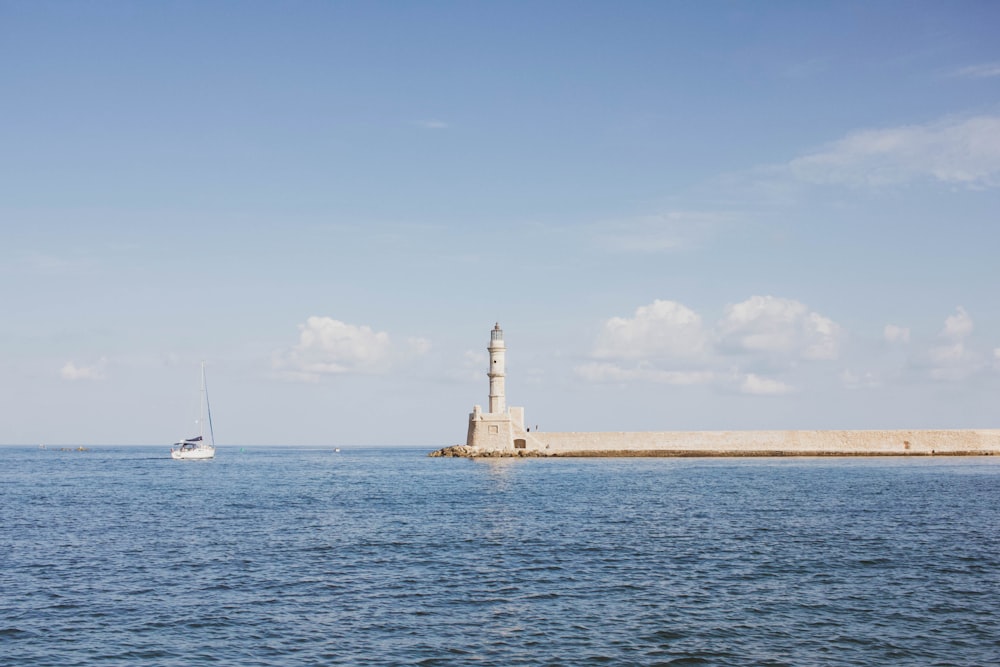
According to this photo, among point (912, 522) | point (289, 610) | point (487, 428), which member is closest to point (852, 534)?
point (912, 522)

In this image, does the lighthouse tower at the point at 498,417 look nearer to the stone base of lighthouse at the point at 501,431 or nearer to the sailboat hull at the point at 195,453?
the stone base of lighthouse at the point at 501,431

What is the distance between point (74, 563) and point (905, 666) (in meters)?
20.8

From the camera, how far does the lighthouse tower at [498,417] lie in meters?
85.7

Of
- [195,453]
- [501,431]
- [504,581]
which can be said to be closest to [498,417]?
[501,431]

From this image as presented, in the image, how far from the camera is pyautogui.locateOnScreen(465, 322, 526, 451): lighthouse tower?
85688mm

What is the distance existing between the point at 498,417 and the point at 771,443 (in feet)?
97.1

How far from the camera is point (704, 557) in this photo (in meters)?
24.8

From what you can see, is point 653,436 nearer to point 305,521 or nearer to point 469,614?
point 305,521

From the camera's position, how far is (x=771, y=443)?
91.3 m

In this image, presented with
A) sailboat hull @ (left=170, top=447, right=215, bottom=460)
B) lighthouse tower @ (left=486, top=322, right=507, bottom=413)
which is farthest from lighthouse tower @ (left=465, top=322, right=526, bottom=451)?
sailboat hull @ (left=170, top=447, right=215, bottom=460)

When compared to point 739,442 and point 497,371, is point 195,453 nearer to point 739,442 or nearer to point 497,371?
point 497,371

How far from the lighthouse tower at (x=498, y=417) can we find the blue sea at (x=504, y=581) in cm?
4260

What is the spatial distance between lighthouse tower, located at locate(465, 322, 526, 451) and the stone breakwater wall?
1.66m

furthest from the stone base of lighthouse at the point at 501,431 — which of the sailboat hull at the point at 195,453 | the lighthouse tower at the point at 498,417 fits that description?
the sailboat hull at the point at 195,453
